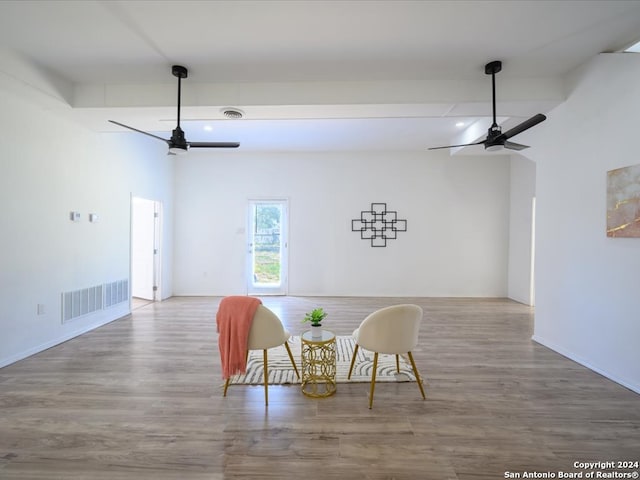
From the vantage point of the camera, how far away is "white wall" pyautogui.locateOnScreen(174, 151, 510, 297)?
230 inches

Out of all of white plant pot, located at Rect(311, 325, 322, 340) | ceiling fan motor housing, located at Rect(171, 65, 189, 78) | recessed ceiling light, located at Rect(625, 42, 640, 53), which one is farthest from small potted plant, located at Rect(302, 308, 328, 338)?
recessed ceiling light, located at Rect(625, 42, 640, 53)

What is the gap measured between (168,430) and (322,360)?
122 centimetres

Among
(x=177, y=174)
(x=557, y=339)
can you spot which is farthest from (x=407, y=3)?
(x=177, y=174)

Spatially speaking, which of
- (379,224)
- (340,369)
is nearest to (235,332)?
(340,369)

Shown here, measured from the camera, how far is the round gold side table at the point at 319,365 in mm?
2309

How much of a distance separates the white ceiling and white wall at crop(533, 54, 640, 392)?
0.26 metres

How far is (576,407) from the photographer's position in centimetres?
218

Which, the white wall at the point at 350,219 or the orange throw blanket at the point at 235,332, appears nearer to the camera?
the orange throw blanket at the point at 235,332

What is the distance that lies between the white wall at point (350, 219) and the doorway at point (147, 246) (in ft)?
1.73

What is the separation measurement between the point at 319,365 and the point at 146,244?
15.6 feet

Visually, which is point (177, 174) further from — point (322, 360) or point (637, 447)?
point (637, 447)

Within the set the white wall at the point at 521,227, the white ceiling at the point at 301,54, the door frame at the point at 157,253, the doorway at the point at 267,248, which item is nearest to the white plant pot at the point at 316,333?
the white ceiling at the point at 301,54

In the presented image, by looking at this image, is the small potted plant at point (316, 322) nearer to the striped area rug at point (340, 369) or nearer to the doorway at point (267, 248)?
the striped area rug at point (340, 369)

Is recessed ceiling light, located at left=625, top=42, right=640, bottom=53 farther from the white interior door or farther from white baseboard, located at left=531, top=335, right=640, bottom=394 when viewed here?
the white interior door
